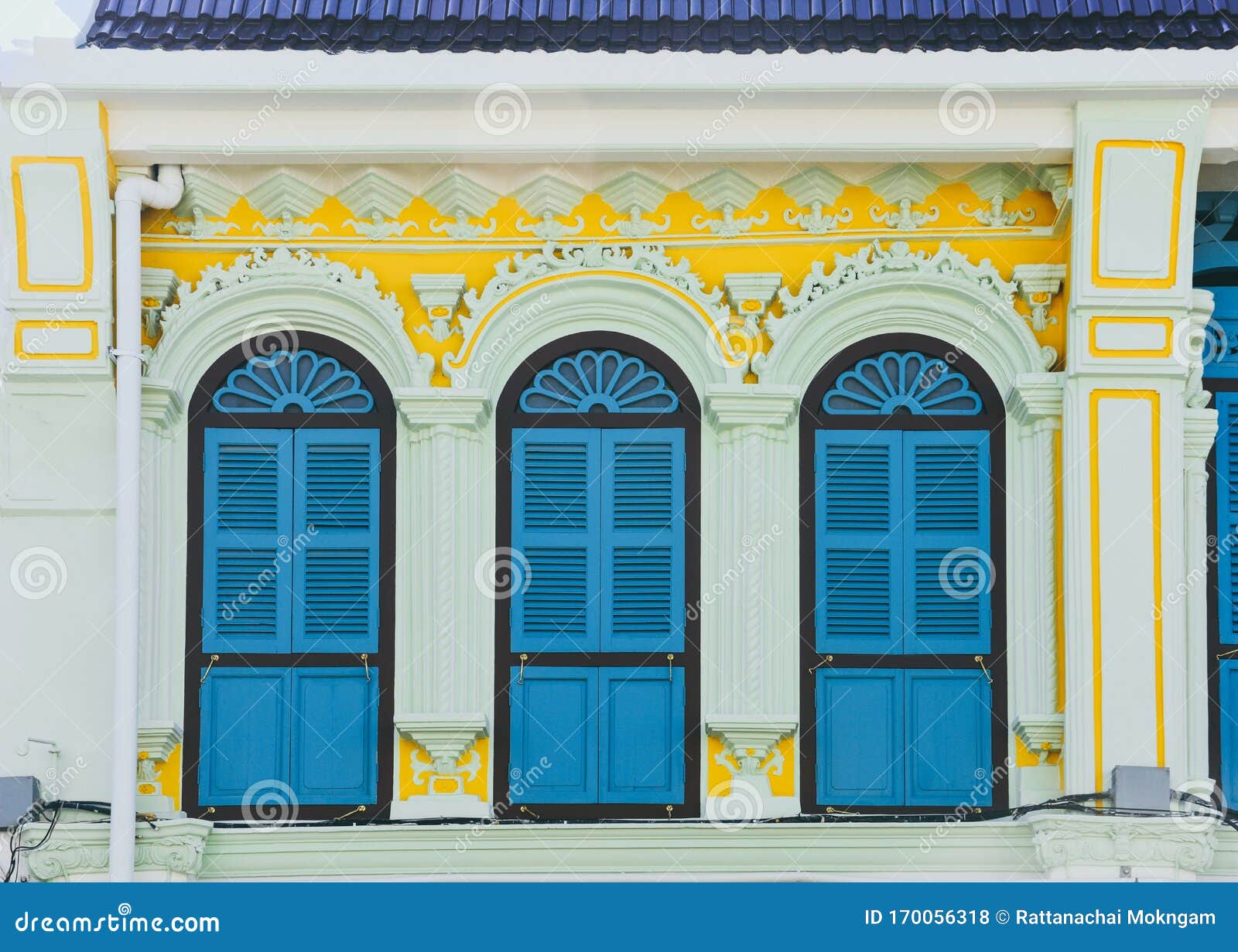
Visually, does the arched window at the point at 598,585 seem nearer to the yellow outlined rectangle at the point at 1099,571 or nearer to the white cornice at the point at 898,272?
the white cornice at the point at 898,272

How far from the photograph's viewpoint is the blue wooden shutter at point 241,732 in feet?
41.0

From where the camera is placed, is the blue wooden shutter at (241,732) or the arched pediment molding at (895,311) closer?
the blue wooden shutter at (241,732)

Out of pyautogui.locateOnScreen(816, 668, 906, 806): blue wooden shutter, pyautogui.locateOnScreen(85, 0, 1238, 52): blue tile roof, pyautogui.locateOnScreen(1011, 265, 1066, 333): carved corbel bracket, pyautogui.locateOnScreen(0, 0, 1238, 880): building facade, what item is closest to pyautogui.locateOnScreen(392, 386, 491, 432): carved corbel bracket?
pyautogui.locateOnScreen(0, 0, 1238, 880): building facade

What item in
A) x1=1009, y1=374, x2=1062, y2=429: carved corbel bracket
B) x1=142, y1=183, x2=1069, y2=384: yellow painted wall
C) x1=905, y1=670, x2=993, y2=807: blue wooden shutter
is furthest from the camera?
x1=142, y1=183, x2=1069, y2=384: yellow painted wall

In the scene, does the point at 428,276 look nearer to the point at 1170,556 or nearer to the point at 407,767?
the point at 407,767

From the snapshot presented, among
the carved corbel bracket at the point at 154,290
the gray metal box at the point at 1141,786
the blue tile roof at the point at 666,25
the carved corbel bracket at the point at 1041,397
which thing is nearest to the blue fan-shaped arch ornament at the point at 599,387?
the blue tile roof at the point at 666,25

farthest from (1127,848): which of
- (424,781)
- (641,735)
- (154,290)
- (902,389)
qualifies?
(154,290)

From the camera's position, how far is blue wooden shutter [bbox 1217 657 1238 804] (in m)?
12.6

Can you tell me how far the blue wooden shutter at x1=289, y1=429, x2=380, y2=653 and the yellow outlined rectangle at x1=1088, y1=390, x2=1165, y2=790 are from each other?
3218 mm

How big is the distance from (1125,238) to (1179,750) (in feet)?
7.47

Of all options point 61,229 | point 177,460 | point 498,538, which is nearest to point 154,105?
point 61,229

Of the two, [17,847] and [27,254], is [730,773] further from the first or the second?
[27,254]

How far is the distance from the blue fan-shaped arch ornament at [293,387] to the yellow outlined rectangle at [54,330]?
64 cm

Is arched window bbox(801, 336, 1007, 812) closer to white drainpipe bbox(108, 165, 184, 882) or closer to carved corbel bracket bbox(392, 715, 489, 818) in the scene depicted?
carved corbel bracket bbox(392, 715, 489, 818)
